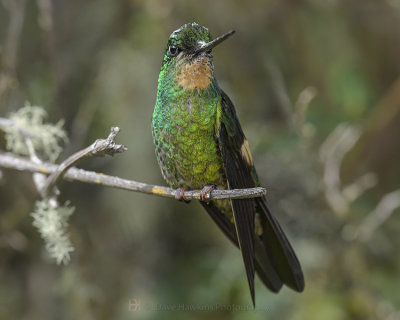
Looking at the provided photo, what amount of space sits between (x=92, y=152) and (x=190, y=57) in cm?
57

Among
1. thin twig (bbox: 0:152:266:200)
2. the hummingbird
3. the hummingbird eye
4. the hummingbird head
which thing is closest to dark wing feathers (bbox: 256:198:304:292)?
the hummingbird

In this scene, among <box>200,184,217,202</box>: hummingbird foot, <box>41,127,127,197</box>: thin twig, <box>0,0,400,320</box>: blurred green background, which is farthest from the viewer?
<box>0,0,400,320</box>: blurred green background

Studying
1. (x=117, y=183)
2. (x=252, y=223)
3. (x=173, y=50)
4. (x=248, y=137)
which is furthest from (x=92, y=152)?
(x=248, y=137)

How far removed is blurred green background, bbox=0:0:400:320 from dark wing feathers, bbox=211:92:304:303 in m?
1.04

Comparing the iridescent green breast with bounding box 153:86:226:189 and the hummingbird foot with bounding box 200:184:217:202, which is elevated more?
the iridescent green breast with bounding box 153:86:226:189

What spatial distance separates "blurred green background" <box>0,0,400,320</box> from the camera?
10.7ft

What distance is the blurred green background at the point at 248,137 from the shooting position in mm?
3264

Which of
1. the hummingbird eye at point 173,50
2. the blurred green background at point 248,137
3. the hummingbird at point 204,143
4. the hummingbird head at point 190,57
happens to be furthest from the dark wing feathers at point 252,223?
the blurred green background at point 248,137

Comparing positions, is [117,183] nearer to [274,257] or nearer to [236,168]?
[236,168]

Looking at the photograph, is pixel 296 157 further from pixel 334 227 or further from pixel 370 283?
pixel 370 283

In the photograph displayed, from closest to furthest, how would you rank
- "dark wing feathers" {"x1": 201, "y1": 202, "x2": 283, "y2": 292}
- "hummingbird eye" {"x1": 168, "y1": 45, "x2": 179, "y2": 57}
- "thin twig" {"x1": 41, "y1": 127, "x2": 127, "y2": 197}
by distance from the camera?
"thin twig" {"x1": 41, "y1": 127, "x2": 127, "y2": 197} → "hummingbird eye" {"x1": 168, "y1": 45, "x2": 179, "y2": 57} → "dark wing feathers" {"x1": 201, "y1": 202, "x2": 283, "y2": 292}

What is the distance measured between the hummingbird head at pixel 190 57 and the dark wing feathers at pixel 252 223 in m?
0.17

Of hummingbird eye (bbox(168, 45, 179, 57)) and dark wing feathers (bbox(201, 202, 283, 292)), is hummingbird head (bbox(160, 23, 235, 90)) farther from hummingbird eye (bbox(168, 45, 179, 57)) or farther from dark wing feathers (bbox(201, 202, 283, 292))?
dark wing feathers (bbox(201, 202, 283, 292))

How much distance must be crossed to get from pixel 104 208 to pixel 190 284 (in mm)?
877
